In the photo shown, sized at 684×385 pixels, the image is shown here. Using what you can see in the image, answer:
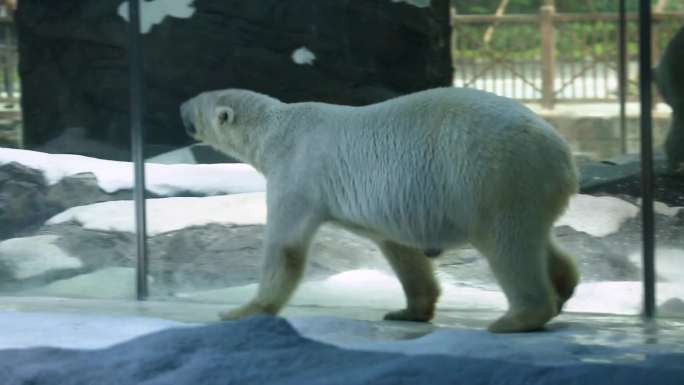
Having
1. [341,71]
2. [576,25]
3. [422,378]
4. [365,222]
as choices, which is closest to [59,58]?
[341,71]

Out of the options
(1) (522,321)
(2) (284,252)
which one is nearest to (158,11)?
(2) (284,252)

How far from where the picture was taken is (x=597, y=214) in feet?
17.5

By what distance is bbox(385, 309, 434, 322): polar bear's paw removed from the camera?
5.20 m

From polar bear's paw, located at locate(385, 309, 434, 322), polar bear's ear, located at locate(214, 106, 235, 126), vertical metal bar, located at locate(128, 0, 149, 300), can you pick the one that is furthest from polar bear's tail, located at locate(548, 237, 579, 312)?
vertical metal bar, located at locate(128, 0, 149, 300)

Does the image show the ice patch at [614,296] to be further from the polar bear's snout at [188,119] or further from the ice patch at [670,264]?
the polar bear's snout at [188,119]

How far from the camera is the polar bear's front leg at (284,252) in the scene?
4.84 meters

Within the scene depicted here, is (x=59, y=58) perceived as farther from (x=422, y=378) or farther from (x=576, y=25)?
(x=422, y=378)

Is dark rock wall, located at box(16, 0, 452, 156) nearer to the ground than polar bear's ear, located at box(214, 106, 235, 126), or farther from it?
farther from it

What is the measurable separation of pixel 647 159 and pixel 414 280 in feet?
4.12

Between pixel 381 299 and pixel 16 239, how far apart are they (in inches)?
85.1

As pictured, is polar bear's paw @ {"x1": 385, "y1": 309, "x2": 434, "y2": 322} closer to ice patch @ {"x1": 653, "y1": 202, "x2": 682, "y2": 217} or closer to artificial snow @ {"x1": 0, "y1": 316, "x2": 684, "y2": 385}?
artificial snow @ {"x1": 0, "y1": 316, "x2": 684, "y2": 385}

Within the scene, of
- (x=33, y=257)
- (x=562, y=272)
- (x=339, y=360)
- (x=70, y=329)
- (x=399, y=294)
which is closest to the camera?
(x=339, y=360)

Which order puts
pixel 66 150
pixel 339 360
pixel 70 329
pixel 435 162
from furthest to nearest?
pixel 66 150 < pixel 70 329 < pixel 435 162 < pixel 339 360

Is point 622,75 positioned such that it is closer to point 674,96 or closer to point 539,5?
point 674,96
